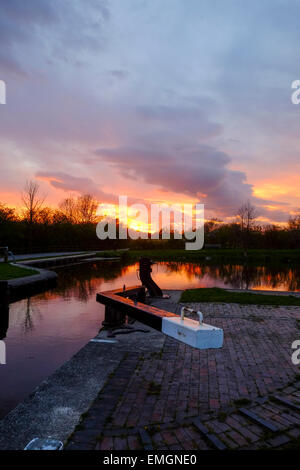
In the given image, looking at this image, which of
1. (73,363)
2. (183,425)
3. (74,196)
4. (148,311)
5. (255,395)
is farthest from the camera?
(74,196)

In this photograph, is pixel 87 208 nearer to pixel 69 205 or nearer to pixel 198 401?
pixel 69 205

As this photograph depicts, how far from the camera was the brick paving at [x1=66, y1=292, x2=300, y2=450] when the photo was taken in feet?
9.11

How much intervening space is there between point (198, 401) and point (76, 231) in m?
47.3

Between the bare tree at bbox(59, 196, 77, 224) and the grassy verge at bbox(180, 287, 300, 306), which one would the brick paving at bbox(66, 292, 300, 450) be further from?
the bare tree at bbox(59, 196, 77, 224)

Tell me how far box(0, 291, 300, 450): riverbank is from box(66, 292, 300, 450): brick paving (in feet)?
0.04

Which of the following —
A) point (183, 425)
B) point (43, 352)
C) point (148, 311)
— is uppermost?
point (148, 311)

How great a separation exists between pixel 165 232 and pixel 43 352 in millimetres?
62043

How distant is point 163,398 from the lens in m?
3.62

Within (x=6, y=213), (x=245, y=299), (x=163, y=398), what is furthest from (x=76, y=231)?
(x=163, y=398)

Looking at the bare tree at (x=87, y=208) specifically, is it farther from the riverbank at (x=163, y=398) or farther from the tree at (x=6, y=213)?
the riverbank at (x=163, y=398)

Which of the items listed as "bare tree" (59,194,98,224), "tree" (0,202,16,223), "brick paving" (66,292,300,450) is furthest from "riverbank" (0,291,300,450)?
"bare tree" (59,194,98,224)
